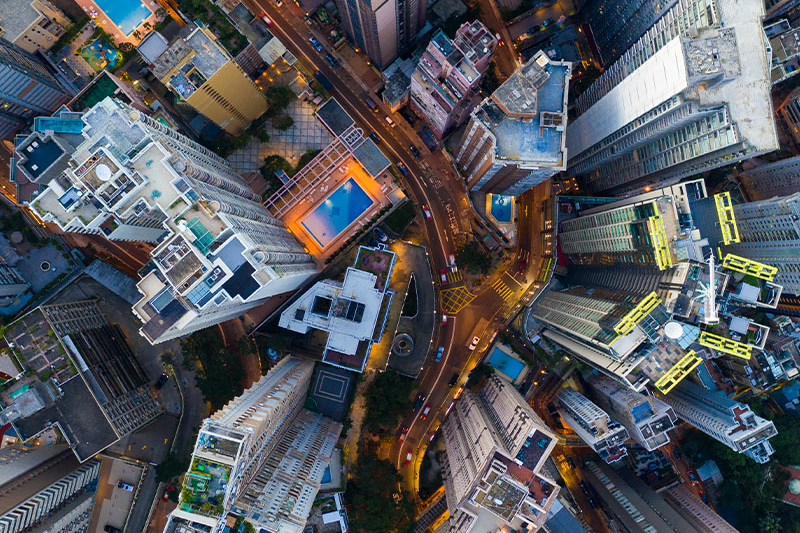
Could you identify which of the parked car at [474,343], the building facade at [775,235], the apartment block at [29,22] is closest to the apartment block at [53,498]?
the parked car at [474,343]

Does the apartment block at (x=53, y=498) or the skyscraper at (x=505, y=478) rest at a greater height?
the apartment block at (x=53, y=498)

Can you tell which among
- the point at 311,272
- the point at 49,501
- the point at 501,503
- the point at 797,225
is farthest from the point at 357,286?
the point at 797,225

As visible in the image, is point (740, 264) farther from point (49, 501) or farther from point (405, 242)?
point (49, 501)

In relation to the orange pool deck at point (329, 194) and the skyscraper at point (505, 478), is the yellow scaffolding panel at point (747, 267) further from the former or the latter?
the orange pool deck at point (329, 194)

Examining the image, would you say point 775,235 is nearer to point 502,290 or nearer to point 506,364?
point 502,290

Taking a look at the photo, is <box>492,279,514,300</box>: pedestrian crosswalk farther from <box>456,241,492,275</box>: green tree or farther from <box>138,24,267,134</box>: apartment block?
<box>138,24,267,134</box>: apartment block

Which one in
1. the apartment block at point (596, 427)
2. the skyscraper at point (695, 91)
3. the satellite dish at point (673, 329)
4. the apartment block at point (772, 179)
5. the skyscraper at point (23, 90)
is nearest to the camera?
the skyscraper at point (695, 91)
